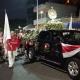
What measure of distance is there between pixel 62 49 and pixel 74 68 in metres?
1.15

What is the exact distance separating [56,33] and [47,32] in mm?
1028

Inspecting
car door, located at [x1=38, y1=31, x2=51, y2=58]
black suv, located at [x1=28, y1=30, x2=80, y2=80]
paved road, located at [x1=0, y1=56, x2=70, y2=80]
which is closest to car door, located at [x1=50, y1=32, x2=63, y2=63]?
black suv, located at [x1=28, y1=30, x2=80, y2=80]

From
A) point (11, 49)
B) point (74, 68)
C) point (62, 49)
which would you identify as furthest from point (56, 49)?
point (11, 49)

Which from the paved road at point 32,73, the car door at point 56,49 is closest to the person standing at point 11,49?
the paved road at point 32,73

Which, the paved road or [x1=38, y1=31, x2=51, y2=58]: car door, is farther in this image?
[x1=38, y1=31, x2=51, y2=58]: car door

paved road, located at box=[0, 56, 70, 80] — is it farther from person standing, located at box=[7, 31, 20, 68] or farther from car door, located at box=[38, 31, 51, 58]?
car door, located at box=[38, 31, 51, 58]

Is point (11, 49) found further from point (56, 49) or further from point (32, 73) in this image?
point (56, 49)

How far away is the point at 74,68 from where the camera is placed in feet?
27.4

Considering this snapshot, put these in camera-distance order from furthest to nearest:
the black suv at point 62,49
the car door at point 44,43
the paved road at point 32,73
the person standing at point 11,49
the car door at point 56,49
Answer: the person standing at point 11,49 < the car door at point 44,43 < the car door at point 56,49 < the paved road at point 32,73 < the black suv at point 62,49

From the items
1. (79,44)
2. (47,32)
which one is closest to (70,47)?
(79,44)

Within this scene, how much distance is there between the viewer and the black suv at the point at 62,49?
8.40 metres

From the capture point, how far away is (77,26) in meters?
32.0

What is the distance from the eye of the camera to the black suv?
840 centimetres

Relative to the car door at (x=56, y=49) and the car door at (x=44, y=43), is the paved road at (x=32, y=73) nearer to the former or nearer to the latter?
the car door at (x=56, y=49)
